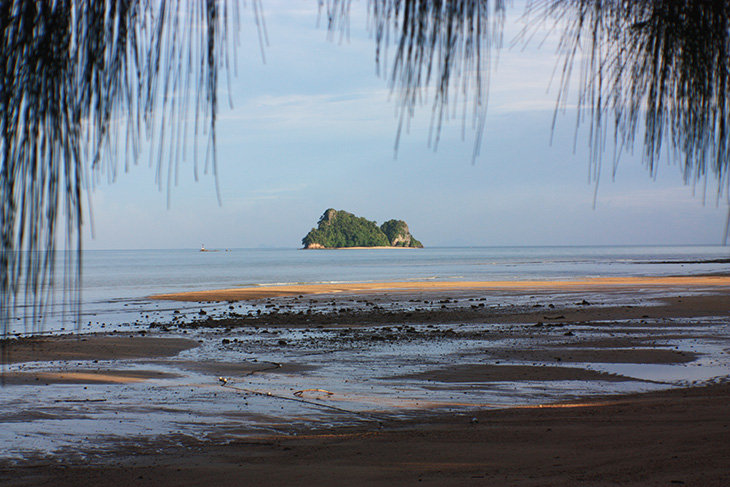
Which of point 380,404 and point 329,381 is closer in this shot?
point 380,404

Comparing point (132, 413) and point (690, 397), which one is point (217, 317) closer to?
point (132, 413)

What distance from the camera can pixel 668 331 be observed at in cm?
1543

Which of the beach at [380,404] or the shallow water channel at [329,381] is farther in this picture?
the shallow water channel at [329,381]

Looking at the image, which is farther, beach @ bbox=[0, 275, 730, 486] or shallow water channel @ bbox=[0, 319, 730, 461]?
shallow water channel @ bbox=[0, 319, 730, 461]

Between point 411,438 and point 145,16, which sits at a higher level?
point 145,16

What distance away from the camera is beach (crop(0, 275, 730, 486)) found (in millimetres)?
5348

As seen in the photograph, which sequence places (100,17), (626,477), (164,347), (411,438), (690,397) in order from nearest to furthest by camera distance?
(100,17), (626,477), (411,438), (690,397), (164,347)

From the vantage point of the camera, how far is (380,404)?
8328mm

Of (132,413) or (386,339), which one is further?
(386,339)

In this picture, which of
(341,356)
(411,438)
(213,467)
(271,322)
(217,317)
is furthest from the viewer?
(217,317)

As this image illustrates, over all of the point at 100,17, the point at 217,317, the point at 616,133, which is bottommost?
the point at 217,317

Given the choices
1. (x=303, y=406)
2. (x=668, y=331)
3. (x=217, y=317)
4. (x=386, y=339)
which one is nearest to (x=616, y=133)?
(x=303, y=406)

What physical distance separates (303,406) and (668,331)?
11.2m

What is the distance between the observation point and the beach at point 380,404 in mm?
5348
